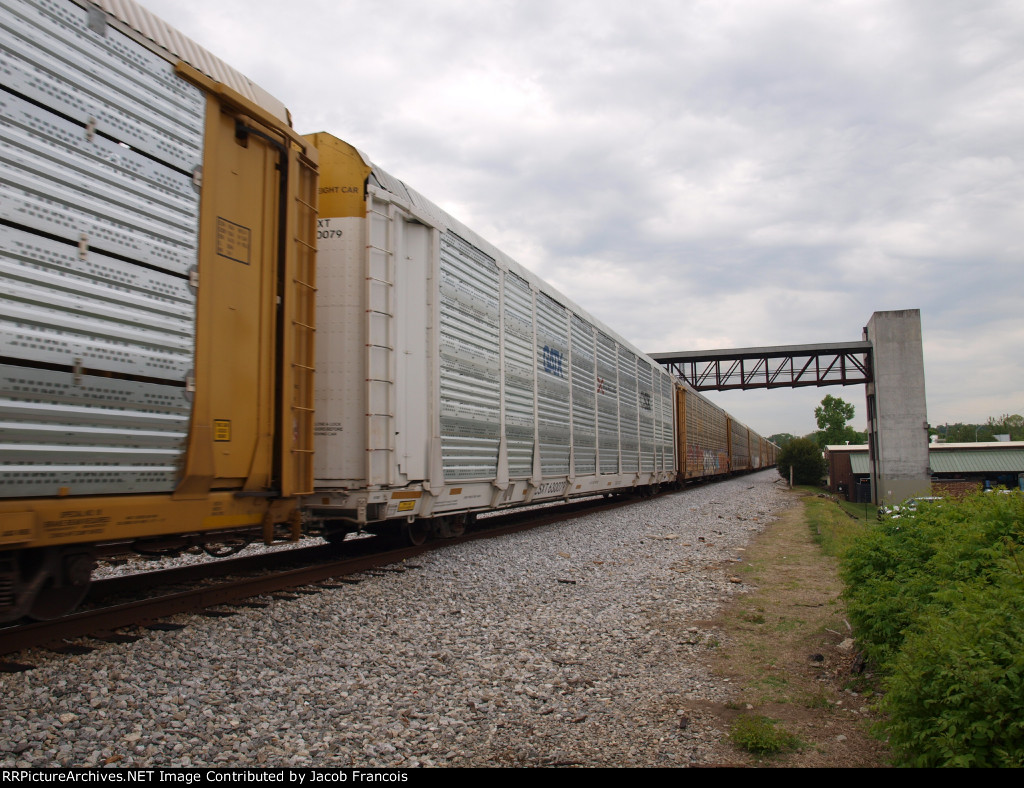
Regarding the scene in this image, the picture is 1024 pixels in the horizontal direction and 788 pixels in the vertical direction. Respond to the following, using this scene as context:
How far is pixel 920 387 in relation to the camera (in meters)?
29.8

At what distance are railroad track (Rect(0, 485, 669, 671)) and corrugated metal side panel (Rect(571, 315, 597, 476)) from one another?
15.0 ft

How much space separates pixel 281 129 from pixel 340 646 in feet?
14.0

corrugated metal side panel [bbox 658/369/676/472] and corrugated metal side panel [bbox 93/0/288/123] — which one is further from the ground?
corrugated metal side panel [bbox 93/0/288/123]

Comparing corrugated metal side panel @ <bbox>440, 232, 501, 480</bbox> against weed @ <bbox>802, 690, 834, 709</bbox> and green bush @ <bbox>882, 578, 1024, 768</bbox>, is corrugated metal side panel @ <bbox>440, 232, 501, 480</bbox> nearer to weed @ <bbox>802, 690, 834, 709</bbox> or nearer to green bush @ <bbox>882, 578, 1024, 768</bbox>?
weed @ <bbox>802, 690, 834, 709</bbox>

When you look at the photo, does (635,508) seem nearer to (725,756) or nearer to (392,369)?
(392,369)

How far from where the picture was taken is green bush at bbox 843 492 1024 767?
2.46 metres

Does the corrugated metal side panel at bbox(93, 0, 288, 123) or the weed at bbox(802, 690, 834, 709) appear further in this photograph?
the corrugated metal side panel at bbox(93, 0, 288, 123)

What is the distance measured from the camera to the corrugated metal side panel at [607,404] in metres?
14.4

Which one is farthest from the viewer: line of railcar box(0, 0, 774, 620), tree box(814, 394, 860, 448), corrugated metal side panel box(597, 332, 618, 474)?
tree box(814, 394, 860, 448)

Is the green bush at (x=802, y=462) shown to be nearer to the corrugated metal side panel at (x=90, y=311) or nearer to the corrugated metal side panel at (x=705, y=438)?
the corrugated metal side panel at (x=705, y=438)

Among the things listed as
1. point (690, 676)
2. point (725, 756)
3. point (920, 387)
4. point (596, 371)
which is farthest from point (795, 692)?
point (920, 387)

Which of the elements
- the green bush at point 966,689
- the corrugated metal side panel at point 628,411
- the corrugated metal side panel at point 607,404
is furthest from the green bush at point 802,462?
the green bush at point 966,689

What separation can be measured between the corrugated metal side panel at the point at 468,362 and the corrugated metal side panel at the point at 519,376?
0.42m

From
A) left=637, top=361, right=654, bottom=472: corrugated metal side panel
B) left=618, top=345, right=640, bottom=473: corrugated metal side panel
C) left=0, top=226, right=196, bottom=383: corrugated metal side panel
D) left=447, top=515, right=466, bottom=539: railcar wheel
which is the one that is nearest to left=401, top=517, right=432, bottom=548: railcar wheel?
left=447, top=515, right=466, bottom=539: railcar wheel
